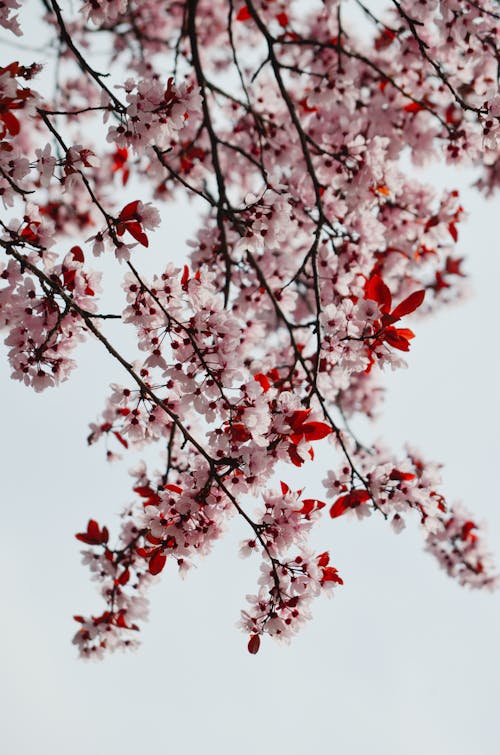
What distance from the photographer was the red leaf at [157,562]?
2.57 meters

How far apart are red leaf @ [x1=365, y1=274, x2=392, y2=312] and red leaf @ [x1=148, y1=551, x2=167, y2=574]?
→ 1.42 meters

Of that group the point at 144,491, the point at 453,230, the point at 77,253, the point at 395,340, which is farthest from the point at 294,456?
the point at 453,230

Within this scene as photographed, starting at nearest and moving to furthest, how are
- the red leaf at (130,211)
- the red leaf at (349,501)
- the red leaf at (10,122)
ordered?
1. the red leaf at (10,122)
2. the red leaf at (130,211)
3. the red leaf at (349,501)

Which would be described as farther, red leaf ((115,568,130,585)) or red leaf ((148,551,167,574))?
red leaf ((115,568,130,585))

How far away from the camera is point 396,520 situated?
296 centimetres

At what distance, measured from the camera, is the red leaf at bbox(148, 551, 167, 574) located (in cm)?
257

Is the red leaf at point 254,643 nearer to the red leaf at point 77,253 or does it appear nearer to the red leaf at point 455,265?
the red leaf at point 77,253

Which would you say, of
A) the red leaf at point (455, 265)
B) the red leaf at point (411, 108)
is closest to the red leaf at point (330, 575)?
the red leaf at point (411, 108)

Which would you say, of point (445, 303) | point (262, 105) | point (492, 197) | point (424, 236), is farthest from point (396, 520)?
point (445, 303)

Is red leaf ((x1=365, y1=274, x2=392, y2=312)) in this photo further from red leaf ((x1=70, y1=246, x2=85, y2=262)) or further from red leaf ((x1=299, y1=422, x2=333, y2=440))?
red leaf ((x1=70, y1=246, x2=85, y2=262))

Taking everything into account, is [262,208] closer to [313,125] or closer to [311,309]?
[313,125]

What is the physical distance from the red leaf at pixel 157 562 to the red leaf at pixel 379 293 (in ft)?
4.64

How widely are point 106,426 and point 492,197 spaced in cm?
421

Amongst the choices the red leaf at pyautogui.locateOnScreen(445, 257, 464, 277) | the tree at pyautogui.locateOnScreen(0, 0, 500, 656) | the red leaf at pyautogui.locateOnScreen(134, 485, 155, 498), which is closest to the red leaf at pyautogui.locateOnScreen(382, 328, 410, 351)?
the tree at pyautogui.locateOnScreen(0, 0, 500, 656)
